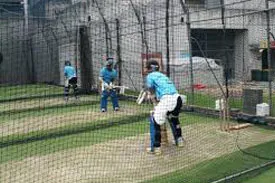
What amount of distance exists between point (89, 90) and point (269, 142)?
390 inches

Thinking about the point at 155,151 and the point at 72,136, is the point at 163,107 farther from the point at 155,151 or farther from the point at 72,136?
the point at 72,136

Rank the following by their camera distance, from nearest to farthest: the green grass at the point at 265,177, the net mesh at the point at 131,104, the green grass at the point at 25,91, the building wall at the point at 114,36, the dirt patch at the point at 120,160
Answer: the green grass at the point at 265,177 → the dirt patch at the point at 120,160 → the net mesh at the point at 131,104 → the building wall at the point at 114,36 → the green grass at the point at 25,91

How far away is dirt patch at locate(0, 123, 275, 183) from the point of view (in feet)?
20.5

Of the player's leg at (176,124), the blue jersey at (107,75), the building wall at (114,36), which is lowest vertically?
the player's leg at (176,124)

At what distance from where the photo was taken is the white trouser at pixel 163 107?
7.04m

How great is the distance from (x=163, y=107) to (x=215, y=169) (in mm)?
1381

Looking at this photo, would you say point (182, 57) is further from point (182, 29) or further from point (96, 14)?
point (96, 14)

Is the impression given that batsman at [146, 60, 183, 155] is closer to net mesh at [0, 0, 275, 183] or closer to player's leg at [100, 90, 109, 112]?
net mesh at [0, 0, 275, 183]

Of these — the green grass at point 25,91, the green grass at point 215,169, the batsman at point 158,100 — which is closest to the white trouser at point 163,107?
the batsman at point 158,100

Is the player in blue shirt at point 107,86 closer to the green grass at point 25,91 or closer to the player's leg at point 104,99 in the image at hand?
the player's leg at point 104,99

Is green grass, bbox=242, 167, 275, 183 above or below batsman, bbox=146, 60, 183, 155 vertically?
below

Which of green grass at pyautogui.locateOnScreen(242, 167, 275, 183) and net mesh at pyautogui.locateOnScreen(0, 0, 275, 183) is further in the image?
net mesh at pyautogui.locateOnScreen(0, 0, 275, 183)

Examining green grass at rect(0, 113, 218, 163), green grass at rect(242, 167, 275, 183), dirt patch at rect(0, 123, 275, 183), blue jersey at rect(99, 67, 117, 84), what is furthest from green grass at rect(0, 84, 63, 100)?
green grass at rect(242, 167, 275, 183)

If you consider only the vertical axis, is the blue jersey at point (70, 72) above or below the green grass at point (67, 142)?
above
